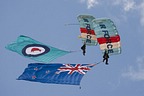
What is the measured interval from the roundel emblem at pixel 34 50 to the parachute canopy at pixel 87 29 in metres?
5.44

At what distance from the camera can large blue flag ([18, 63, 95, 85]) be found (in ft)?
179

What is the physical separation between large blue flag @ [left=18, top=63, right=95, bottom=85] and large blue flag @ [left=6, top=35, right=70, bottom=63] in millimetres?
2398

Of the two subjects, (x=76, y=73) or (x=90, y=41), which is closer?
(x=76, y=73)

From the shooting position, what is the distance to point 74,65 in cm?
5838

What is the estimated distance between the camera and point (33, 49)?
65.5m

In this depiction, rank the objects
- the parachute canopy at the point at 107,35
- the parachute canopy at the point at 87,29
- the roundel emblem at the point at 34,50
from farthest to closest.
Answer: the roundel emblem at the point at 34,50
the parachute canopy at the point at 87,29
the parachute canopy at the point at 107,35

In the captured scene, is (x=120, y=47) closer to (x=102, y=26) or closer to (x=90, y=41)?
(x=102, y=26)

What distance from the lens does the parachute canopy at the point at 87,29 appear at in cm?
6119

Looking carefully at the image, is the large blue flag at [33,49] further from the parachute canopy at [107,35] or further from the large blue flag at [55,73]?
the parachute canopy at [107,35]

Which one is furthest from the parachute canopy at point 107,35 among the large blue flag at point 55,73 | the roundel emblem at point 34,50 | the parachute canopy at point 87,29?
the roundel emblem at point 34,50

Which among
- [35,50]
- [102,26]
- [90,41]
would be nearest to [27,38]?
[35,50]

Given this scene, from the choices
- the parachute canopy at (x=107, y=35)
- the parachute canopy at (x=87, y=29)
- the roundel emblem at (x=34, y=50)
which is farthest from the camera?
the roundel emblem at (x=34, y=50)

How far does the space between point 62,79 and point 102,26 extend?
6710 mm

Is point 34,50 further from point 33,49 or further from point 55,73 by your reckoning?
point 55,73
